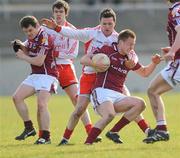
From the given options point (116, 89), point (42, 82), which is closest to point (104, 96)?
point (116, 89)

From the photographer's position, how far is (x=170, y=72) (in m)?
12.9

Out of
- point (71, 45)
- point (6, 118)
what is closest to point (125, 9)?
point (6, 118)

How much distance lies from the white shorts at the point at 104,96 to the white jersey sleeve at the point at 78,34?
0.89 m

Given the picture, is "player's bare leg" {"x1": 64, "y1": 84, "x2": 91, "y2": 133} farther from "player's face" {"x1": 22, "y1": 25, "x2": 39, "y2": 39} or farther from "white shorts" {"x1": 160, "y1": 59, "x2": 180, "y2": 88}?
"white shorts" {"x1": 160, "y1": 59, "x2": 180, "y2": 88}

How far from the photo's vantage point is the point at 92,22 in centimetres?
4612

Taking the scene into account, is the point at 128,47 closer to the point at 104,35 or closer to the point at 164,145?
the point at 104,35

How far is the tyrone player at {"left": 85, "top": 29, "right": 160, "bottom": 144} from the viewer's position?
12289mm

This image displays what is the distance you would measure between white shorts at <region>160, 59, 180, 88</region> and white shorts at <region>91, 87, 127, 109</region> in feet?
2.88

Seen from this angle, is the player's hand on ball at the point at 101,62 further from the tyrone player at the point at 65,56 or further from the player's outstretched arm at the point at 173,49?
the tyrone player at the point at 65,56

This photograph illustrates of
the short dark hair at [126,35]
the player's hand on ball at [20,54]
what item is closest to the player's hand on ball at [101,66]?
the short dark hair at [126,35]

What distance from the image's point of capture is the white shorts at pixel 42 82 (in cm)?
1350

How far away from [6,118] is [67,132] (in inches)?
338

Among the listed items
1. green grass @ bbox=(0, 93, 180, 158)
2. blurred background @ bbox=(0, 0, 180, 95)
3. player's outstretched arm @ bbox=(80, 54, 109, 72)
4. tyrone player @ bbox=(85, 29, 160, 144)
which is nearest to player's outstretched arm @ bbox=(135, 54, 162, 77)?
tyrone player @ bbox=(85, 29, 160, 144)

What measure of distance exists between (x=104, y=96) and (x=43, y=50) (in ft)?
5.71
